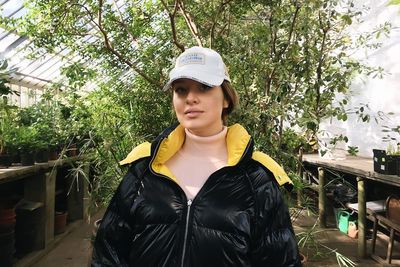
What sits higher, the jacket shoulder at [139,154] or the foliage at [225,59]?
the foliage at [225,59]

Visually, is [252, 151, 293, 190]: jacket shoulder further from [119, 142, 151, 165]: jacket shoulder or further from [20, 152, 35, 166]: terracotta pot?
Result: [20, 152, 35, 166]: terracotta pot

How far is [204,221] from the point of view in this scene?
3.26ft

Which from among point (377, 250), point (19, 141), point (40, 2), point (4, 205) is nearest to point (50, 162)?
point (19, 141)

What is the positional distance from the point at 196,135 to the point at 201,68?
20cm

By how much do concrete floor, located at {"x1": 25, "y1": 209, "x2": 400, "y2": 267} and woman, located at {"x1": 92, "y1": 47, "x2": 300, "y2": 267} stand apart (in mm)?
2395

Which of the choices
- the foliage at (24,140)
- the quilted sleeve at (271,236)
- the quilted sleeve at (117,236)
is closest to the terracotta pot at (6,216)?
the foliage at (24,140)

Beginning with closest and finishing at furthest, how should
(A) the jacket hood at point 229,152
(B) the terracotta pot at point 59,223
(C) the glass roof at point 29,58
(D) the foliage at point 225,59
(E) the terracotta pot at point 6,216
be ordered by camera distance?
(A) the jacket hood at point 229,152 → (D) the foliage at point 225,59 → (E) the terracotta pot at point 6,216 → (C) the glass roof at point 29,58 → (B) the terracotta pot at point 59,223

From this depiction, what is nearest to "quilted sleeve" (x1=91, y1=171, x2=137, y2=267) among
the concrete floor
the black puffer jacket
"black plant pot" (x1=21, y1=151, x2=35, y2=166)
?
the black puffer jacket

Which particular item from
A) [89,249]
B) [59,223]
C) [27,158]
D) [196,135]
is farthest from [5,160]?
[196,135]

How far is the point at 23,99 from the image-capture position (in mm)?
9312

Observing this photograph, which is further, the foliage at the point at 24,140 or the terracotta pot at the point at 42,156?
the terracotta pot at the point at 42,156

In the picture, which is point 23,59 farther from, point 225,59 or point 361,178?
point 361,178

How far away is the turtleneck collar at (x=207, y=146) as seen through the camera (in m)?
1.14

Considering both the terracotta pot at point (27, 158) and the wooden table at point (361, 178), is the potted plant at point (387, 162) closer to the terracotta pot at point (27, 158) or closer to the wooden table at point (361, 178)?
the wooden table at point (361, 178)
